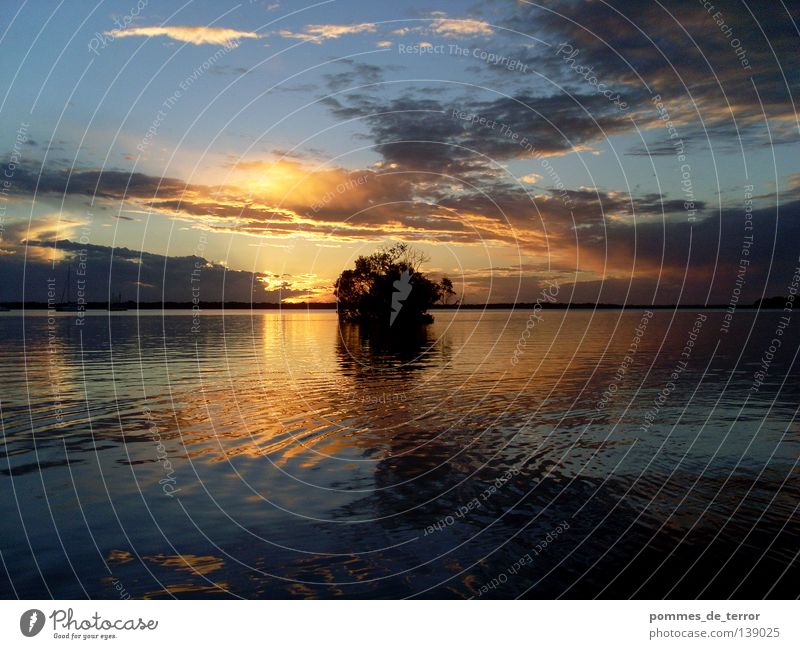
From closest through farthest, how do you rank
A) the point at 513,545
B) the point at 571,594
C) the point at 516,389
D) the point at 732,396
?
1. the point at 571,594
2. the point at 513,545
3. the point at 732,396
4. the point at 516,389

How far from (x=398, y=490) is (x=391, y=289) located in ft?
407

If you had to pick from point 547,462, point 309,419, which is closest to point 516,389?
point 309,419

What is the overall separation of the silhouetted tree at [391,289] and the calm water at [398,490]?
93.0 meters

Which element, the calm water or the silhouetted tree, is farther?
the silhouetted tree

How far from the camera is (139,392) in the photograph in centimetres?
3369

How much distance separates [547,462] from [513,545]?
21.6 ft

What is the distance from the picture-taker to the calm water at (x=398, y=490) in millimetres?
12008

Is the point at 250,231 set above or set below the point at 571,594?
above

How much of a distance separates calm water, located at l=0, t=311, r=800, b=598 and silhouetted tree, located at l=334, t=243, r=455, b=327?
9303cm

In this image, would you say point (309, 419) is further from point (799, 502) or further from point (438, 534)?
point (799, 502)

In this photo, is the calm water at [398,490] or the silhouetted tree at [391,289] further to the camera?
the silhouetted tree at [391,289]

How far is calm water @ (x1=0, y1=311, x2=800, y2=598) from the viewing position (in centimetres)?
1201

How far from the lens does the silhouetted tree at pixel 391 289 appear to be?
133000mm

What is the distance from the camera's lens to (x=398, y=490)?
17047mm
